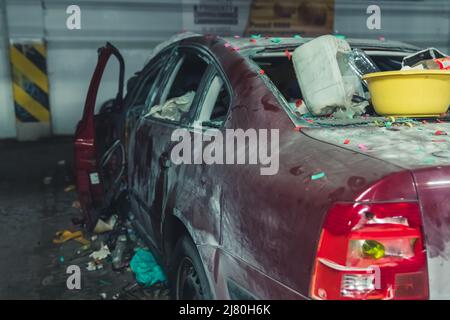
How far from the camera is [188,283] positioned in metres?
2.23

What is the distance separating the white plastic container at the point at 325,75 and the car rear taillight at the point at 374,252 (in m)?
0.83

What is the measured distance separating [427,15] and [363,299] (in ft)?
29.3

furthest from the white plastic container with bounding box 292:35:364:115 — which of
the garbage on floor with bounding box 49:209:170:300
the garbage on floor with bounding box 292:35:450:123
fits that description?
the garbage on floor with bounding box 49:209:170:300

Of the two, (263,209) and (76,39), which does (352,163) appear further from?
(76,39)

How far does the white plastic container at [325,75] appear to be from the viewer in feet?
6.73

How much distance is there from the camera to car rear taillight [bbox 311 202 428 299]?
130 centimetres

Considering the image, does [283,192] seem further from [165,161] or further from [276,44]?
[276,44]

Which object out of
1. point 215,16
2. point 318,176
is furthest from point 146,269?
point 215,16

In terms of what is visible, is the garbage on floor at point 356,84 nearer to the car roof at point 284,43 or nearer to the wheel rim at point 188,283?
the car roof at point 284,43

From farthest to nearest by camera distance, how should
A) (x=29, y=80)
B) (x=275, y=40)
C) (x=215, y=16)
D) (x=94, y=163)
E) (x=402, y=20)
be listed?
1. (x=402, y=20)
2. (x=215, y=16)
3. (x=29, y=80)
4. (x=94, y=163)
5. (x=275, y=40)

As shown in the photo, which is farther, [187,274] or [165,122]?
[165,122]

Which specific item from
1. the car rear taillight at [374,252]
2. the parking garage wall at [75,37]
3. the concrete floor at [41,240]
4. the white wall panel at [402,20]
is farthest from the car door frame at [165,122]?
the white wall panel at [402,20]

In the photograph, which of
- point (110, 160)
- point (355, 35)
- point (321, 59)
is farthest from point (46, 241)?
point (355, 35)

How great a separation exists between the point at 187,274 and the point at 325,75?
44.8 inches
